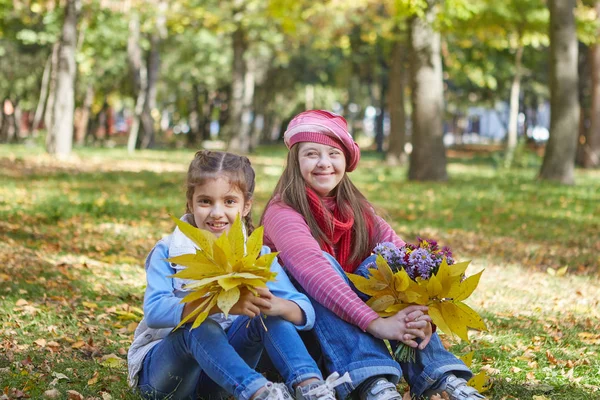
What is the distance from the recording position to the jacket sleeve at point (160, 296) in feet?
11.0

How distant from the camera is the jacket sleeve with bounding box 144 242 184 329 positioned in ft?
11.0

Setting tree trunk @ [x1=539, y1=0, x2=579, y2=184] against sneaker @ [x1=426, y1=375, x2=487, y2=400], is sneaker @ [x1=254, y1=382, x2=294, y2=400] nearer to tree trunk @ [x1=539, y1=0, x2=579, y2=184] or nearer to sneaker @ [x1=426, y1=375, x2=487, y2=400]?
sneaker @ [x1=426, y1=375, x2=487, y2=400]

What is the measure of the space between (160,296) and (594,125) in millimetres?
23571

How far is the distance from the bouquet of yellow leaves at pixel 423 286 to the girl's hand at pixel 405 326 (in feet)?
0.13

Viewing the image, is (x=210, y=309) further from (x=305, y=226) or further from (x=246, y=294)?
(x=305, y=226)

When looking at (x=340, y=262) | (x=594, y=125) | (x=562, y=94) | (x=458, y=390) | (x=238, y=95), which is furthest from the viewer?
(x=238, y=95)

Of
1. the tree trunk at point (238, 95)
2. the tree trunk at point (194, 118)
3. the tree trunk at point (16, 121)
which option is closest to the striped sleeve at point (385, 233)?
the tree trunk at point (238, 95)

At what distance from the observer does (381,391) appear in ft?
11.4

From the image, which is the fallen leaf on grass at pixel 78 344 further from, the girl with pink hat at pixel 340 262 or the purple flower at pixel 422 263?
the purple flower at pixel 422 263

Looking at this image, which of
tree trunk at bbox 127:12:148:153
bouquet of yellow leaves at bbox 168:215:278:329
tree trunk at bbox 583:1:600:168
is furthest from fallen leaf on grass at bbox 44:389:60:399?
tree trunk at bbox 127:12:148:153

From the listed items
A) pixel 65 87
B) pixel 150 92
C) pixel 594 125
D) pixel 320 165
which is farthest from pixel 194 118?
pixel 320 165

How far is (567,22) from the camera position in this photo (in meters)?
16.4

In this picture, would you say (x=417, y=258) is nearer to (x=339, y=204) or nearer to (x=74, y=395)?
(x=339, y=204)

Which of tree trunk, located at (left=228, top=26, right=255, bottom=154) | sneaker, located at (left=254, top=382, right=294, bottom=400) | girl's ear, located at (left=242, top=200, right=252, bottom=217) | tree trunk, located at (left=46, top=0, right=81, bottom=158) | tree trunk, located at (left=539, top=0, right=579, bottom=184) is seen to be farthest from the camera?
tree trunk, located at (left=228, top=26, right=255, bottom=154)
